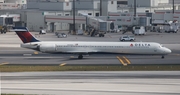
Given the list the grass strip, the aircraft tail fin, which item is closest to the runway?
the grass strip

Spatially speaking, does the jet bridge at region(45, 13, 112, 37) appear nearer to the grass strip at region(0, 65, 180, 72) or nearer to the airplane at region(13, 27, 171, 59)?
the airplane at region(13, 27, 171, 59)

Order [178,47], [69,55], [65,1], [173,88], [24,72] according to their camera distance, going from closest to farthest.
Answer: [173,88], [24,72], [69,55], [178,47], [65,1]

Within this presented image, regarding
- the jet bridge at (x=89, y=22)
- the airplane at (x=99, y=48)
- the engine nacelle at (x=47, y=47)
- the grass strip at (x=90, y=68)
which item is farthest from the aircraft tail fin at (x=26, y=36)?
the jet bridge at (x=89, y=22)

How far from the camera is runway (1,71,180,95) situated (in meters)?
43.9

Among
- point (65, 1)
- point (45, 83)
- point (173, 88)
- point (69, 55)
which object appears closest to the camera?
point (173, 88)

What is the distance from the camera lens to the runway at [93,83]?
4389 centimetres

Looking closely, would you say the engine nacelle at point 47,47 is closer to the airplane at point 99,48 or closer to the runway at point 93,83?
the airplane at point 99,48

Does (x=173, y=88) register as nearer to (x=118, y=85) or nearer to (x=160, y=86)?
(x=160, y=86)

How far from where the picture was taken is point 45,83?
4866 centimetres

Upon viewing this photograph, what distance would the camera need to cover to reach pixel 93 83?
48625mm

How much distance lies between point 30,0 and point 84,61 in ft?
309

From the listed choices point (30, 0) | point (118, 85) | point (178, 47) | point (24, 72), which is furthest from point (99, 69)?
point (30, 0)

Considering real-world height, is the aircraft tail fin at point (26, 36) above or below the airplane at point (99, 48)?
above

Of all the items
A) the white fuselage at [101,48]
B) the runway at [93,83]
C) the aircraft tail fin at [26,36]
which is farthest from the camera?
the aircraft tail fin at [26,36]
